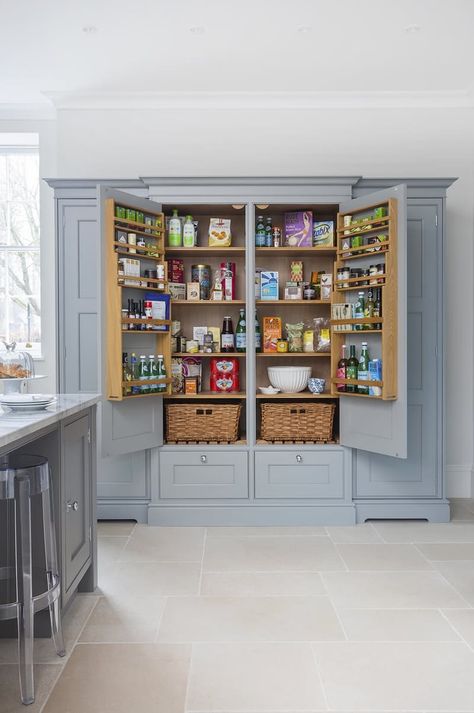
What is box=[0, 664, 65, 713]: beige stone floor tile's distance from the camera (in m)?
2.02

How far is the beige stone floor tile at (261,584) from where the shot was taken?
293cm

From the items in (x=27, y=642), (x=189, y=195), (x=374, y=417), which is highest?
(x=189, y=195)

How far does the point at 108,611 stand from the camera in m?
2.74

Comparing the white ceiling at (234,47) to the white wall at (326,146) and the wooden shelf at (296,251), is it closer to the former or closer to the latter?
the white wall at (326,146)

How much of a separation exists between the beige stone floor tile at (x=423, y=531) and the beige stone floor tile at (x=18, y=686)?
2.23 m

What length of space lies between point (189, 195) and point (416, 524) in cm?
274

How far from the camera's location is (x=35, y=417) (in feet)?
7.41

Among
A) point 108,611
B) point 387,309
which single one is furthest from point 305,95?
point 108,611

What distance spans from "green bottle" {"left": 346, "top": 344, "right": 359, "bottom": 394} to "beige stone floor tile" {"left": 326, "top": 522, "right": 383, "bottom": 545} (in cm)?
92

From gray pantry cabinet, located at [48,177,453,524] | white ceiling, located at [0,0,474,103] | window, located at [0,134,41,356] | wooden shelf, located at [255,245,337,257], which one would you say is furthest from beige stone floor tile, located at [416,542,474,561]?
window, located at [0,134,41,356]

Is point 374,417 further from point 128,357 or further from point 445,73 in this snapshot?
point 445,73

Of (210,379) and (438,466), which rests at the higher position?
(210,379)

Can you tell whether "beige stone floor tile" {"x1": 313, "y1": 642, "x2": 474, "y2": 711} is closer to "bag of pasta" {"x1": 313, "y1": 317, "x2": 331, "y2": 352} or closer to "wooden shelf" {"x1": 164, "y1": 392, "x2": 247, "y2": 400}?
"wooden shelf" {"x1": 164, "y1": 392, "x2": 247, "y2": 400}

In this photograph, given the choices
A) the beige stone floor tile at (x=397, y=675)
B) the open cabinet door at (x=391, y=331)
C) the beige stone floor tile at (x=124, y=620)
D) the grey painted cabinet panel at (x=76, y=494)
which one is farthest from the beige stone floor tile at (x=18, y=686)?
the open cabinet door at (x=391, y=331)
